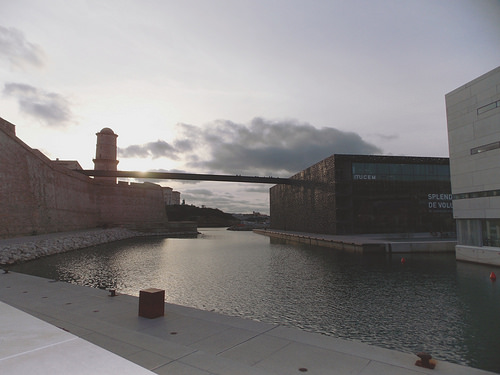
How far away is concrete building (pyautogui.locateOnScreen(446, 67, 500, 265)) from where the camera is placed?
864 inches

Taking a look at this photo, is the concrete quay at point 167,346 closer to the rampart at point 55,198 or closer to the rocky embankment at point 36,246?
the rocky embankment at point 36,246

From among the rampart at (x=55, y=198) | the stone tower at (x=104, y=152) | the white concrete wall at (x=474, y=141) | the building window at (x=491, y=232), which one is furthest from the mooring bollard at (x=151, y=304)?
the stone tower at (x=104, y=152)

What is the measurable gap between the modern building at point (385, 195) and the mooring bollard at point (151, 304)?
44.4 m

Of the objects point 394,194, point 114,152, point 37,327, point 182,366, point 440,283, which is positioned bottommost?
point 440,283

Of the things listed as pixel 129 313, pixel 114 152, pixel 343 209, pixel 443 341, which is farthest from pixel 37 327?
pixel 114 152

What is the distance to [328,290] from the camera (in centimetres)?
1570

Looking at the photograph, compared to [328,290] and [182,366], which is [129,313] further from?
[328,290]

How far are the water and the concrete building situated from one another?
2.21 meters

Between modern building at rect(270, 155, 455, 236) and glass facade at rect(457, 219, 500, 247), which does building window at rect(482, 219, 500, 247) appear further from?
modern building at rect(270, 155, 455, 236)

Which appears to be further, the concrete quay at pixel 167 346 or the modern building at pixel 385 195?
the modern building at pixel 385 195

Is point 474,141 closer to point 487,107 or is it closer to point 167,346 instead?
point 487,107

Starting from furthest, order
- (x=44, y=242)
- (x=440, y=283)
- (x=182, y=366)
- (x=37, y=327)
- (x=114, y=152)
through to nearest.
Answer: (x=114, y=152) → (x=44, y=242) → (x=440, y=283) → (x=182, y=366) → (x=37, y=327)

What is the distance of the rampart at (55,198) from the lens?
1303 inches

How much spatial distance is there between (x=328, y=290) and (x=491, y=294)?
301 inches
